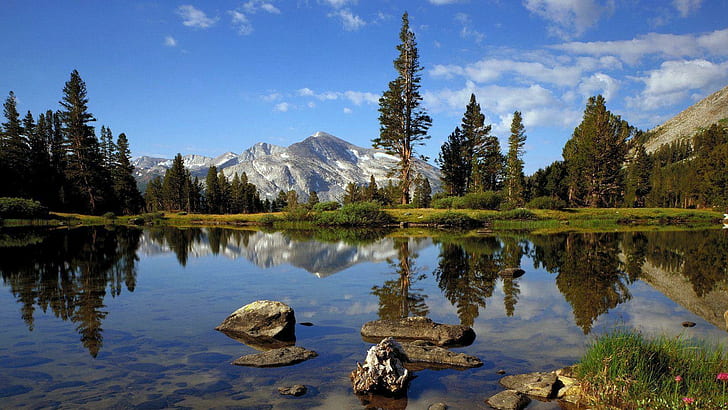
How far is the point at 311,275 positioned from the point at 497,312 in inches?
326

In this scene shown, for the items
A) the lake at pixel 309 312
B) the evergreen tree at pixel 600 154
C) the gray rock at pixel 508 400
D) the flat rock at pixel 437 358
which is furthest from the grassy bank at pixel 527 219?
the gray rock at pixel 508 400

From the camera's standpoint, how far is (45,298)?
41.7 ft

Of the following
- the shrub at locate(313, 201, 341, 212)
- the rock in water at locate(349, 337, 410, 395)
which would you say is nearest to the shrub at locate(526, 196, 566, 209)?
the shrub at locate(313, 201, 341, 212)

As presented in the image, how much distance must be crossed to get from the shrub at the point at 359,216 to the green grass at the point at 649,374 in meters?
42.1

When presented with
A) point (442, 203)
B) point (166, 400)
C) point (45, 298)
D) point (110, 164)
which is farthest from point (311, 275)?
point (110, 164)

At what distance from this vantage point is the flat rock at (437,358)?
7.68 meters

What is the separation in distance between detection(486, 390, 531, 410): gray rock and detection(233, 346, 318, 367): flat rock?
349cm

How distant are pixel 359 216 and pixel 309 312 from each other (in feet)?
122

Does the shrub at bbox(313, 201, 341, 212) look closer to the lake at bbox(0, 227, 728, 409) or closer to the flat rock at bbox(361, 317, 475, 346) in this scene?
the lake at bbox(0, 227, 728, 409)

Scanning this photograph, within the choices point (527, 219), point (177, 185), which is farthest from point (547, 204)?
point (177, 185)

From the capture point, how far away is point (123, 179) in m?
88.5

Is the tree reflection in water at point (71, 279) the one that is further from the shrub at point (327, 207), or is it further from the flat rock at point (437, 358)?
the shrub at point (327, 207)

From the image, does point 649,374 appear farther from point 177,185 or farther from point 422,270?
point 177,185

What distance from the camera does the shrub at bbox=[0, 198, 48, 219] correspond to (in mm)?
50219
